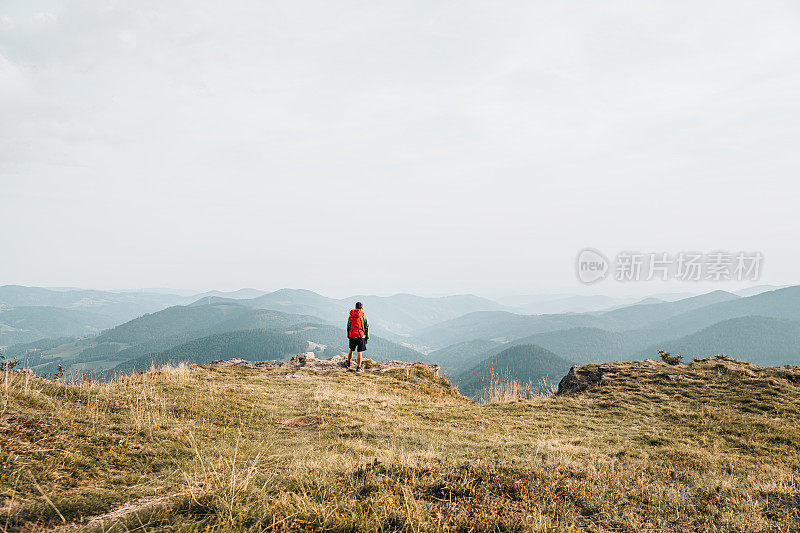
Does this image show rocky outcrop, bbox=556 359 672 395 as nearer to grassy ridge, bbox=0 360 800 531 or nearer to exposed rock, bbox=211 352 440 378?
grassy ridge, bbox=0 360 800 531

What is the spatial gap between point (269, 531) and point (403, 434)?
24.8 ft

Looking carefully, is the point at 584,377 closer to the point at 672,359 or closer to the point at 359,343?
the point at 672,359

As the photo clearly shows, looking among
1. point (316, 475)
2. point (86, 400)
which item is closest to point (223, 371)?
point (86, 400)

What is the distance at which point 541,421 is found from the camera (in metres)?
13.7

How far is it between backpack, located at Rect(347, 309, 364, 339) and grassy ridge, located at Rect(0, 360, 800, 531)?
4812 mm

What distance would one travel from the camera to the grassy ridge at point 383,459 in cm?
425

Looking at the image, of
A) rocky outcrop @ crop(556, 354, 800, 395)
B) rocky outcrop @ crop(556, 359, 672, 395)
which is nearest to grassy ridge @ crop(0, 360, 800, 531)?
rocky outcrop @ crop(556, 354, 800, 395)

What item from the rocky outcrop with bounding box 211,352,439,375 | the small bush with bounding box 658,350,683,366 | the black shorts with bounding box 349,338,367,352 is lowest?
the rocky outcrop with bounding box 211,352,439,375

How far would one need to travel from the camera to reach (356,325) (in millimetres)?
20219

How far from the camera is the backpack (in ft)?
66.3

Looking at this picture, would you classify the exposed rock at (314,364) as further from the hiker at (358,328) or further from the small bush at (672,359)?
the small bush at (672,359)

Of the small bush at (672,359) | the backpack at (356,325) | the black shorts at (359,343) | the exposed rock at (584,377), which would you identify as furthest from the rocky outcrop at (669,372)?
the backpack at (356,325)

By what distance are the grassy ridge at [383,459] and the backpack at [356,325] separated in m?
4.81

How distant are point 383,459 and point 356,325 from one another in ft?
44.6
